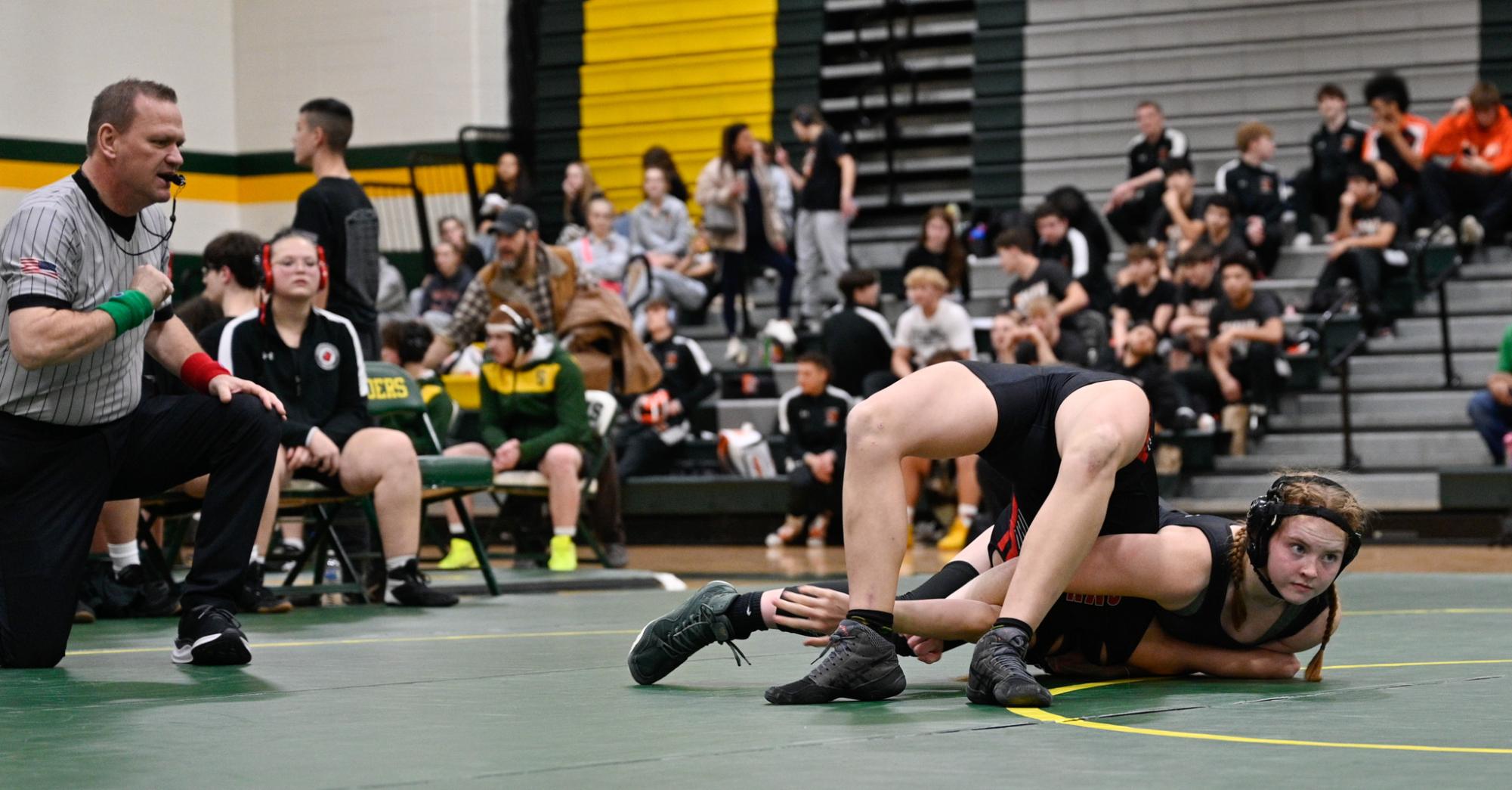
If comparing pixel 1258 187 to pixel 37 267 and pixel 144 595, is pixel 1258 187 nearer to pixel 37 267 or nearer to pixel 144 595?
pixel 144 595

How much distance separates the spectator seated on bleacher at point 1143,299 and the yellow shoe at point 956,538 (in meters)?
1.95

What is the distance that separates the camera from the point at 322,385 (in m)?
8.02

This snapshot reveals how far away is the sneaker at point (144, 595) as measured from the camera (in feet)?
24.9

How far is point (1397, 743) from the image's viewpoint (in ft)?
12.8

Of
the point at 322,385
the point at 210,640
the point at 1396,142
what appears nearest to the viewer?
the point at 210,640

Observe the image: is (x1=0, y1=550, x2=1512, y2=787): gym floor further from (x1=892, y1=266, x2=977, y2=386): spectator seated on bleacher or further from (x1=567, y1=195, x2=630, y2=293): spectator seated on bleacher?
(x1=567, y1=195, x2=630, y2=293): spectator seated on bleacher

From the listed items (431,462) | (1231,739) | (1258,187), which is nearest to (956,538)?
(1258,187)

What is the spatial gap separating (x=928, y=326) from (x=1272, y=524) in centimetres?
914

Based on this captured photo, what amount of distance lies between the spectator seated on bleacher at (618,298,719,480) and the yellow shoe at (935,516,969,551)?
2507 mm

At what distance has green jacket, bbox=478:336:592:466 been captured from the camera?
10.6 meters

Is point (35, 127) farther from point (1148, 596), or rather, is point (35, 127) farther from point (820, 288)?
point (1148, 596)

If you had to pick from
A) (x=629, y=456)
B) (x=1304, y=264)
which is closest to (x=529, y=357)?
(x=629, y=456)

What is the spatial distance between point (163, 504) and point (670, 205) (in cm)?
914

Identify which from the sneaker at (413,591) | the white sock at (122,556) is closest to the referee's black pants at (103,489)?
the white sock at (122,556)
